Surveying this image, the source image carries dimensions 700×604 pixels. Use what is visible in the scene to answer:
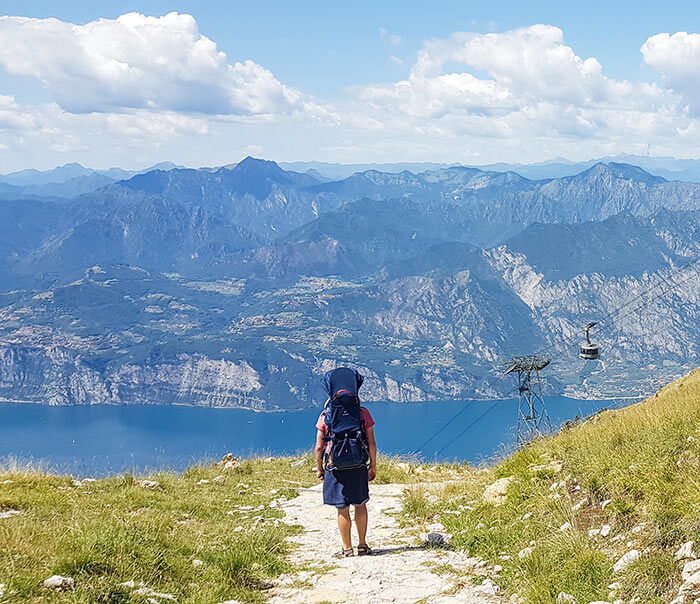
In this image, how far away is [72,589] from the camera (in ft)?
24.1

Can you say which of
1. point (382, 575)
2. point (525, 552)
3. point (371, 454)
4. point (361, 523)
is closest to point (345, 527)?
point (361, 523)

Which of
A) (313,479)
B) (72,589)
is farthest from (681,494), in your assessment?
(313,479)

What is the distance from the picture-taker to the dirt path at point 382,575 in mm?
7970

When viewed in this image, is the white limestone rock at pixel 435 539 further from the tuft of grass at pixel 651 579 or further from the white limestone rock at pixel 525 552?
the tuft of grass at pixel 651 579

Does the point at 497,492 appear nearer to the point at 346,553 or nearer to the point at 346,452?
the point at 346,553

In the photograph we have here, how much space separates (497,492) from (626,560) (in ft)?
13.7

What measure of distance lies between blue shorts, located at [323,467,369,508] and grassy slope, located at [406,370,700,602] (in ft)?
5.45

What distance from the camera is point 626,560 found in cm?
756

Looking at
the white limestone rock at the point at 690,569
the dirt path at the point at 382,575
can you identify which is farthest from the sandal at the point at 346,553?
the white limestone rock at the point at 690,569

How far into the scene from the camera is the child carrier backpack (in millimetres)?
9891

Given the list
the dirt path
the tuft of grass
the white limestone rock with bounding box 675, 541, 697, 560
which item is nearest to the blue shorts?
the dirt path

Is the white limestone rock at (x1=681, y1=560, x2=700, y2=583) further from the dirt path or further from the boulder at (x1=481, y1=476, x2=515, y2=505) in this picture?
the boulder at (x1=481, y1=476, x2=515, y2=505)

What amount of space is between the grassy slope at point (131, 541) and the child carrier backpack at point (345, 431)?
5.83ft

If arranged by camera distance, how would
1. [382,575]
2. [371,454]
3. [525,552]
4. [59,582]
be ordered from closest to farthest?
[59,582] → [525,552] → [382,575] → [371,454]
